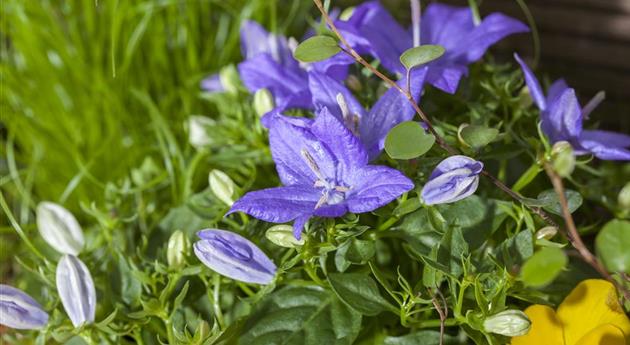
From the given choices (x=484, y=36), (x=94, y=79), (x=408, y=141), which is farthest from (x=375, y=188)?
(x=94, y=79)

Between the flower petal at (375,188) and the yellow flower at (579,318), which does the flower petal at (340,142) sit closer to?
the flower petal at (375,188)

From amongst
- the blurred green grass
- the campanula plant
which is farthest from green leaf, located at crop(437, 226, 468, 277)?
the blurred green grass

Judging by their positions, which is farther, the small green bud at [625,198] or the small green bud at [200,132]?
the small green bud at [200,132]

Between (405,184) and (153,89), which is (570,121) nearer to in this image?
(405,184)

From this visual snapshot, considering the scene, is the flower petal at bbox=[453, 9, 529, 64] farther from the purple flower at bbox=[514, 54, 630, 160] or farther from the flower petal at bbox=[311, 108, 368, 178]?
the flower petal at bbox=[311, 108, 368, 178]

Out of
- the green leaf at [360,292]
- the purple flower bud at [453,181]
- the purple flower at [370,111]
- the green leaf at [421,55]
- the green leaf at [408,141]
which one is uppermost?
the green leaf at [421,55]

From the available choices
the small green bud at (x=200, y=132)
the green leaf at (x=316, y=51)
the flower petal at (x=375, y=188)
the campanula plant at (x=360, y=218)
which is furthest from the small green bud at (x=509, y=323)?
the small green bud at (x=200, y=132)
